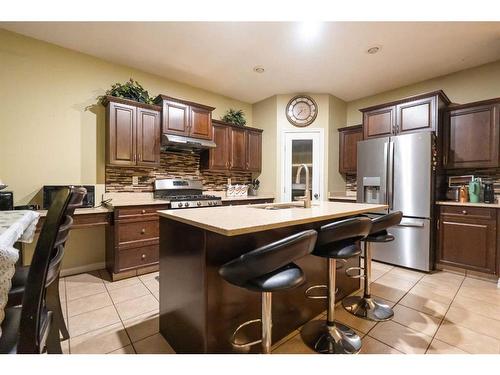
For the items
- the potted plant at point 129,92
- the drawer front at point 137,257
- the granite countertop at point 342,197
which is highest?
the potted plant at point 129,92

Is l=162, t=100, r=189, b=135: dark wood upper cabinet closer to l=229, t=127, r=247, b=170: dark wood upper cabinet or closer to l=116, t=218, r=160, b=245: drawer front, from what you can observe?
l=229, t=127, r=247, b=170: dark wood upper cabinet

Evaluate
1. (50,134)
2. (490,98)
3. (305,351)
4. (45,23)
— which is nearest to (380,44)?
(490,98)

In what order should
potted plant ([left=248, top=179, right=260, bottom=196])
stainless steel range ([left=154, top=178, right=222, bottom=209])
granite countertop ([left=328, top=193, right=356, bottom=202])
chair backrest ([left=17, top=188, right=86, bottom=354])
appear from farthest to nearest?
potted plant ([left=248, top=179, right=260, bottom=196]) < granite countertop ([left=328, top=193, right=356, bottom=202]) < stainless steel range ([left=154, top=178, right=222, bottom=209]) < chair backrest ([left=17, top=188, right=86, bottom=354])

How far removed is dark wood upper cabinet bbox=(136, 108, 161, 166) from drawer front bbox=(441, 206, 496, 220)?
12.8ft

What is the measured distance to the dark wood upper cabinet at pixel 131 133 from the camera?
114 inches

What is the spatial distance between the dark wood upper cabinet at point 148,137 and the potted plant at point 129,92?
0.18 m

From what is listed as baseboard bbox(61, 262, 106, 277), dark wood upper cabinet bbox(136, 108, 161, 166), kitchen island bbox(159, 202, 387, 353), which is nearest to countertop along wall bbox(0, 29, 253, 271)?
baseboard bbox(61, 262, 106, 277)

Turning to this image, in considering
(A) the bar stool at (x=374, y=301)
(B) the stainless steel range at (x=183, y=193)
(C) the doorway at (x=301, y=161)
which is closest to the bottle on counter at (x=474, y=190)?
(A) the bar stool at (x=374, y=301)

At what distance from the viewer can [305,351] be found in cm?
153

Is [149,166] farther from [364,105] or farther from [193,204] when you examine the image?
[364,105]

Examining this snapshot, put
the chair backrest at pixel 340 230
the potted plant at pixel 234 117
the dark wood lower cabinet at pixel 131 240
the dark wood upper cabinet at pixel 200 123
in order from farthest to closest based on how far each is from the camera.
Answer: the potted plant at pixel 234 117 → the dark wood upper cabinet at pixel 200 123 → the dark wood lower cabinet at pixel 131 240 → the chair backrest at pixel 340 230

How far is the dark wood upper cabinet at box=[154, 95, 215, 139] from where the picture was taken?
3277mm

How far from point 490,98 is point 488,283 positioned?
7.81 feet

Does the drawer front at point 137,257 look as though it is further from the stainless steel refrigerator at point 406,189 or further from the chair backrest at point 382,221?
the stainless steel refrigerator at point 406,189
